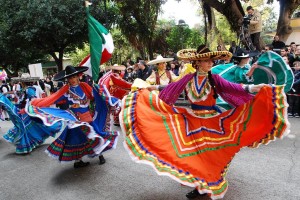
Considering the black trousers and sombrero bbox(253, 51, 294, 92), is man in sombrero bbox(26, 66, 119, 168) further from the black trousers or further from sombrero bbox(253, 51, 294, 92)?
the black trousers

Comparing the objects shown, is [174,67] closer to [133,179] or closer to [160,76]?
[160,76]

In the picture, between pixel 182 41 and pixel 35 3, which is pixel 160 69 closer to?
pixel 182 41

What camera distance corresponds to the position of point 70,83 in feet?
16.3

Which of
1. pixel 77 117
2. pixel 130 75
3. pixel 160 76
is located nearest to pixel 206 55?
pixel 77 117

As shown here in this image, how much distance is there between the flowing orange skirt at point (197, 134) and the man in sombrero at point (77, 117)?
4.62ft

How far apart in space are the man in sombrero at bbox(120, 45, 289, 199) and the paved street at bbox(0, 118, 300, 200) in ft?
2.11

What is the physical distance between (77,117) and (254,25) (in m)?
6.36

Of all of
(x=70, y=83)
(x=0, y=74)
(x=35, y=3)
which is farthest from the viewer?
(x=35, y=3)

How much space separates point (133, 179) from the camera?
4.36m

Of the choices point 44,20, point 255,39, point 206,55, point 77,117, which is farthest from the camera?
point 44,20

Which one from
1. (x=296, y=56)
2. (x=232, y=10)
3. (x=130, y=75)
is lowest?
(x=130, y=75)

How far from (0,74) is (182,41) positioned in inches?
428

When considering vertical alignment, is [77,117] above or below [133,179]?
above

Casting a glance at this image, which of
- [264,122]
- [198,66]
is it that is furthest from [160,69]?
[264,122]
